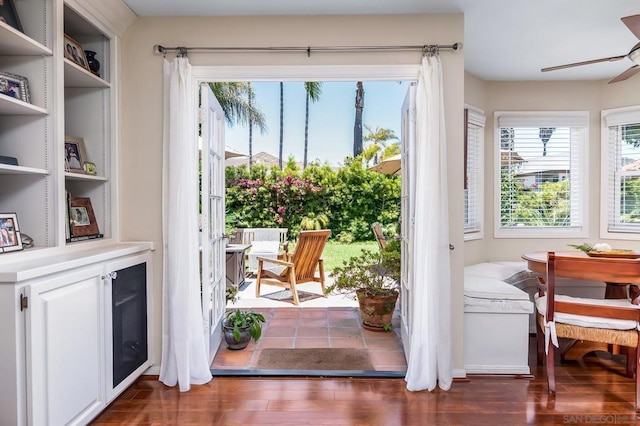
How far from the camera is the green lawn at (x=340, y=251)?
802 cm

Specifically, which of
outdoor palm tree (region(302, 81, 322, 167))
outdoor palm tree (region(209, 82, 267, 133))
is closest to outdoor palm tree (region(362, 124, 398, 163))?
outdoor palm tree (region(302, 81, 322, 167))

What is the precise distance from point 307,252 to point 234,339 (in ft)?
5.79

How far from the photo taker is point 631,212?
159 inches

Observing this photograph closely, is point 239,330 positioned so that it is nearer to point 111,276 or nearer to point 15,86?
point 111,276

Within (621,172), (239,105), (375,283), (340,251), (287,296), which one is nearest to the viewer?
(375,283)

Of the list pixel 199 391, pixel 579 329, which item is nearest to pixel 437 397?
pixel 579 329

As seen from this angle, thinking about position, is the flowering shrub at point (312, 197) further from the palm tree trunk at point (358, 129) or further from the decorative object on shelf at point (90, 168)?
the decorative object on shelf at point (90, 168)

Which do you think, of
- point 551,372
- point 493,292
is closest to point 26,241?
point 493,292

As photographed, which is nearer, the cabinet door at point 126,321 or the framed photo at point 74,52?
the cabinet door at point 126,321

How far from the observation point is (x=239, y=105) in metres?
10.0

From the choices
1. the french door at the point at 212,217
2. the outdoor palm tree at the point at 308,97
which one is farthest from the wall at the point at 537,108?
the outdoor palm tree at the point at 308,97

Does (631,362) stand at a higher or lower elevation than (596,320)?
lower

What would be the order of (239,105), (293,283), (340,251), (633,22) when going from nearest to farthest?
(633,22) → (293,283) → (340,251) → (239,105)

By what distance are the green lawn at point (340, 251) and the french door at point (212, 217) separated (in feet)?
15.4
